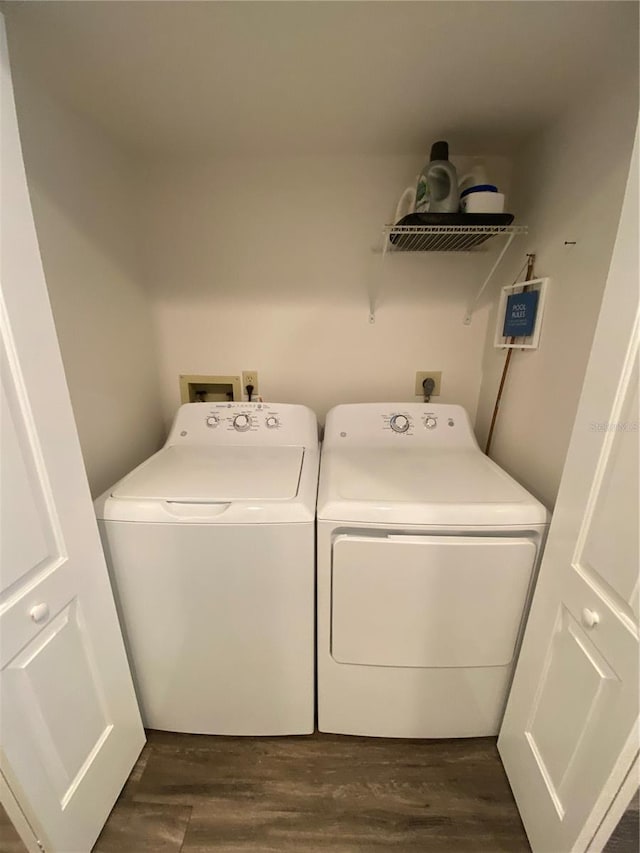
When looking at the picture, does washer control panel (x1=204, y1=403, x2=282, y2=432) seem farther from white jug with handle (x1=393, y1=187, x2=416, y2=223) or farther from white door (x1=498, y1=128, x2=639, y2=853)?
white door (x1=498, y1=128, x2=639, y2=853)

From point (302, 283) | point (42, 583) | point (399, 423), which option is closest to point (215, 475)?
point (42, 583)

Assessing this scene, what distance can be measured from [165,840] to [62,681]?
25.3 inches

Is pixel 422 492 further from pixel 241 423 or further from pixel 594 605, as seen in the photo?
pixel 241 423

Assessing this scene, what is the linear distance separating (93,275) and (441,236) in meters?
1.26

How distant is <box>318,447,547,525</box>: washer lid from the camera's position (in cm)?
101

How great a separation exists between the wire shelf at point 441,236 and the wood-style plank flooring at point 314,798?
1810 millimetres

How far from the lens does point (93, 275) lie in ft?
4.14

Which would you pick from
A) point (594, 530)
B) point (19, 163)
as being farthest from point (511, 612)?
point (19, 163)

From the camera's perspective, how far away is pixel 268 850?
3.39ft

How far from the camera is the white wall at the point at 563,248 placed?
96 cm

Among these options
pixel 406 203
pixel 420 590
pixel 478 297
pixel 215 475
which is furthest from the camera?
pixel 478 297

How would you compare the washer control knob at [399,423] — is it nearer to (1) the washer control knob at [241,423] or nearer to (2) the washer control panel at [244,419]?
(2) the washer control panel at [244,419]

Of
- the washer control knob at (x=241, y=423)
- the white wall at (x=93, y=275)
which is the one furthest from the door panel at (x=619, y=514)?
the white wall at (x=93, y=275)

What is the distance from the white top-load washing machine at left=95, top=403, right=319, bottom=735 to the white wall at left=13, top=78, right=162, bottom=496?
250 mm
